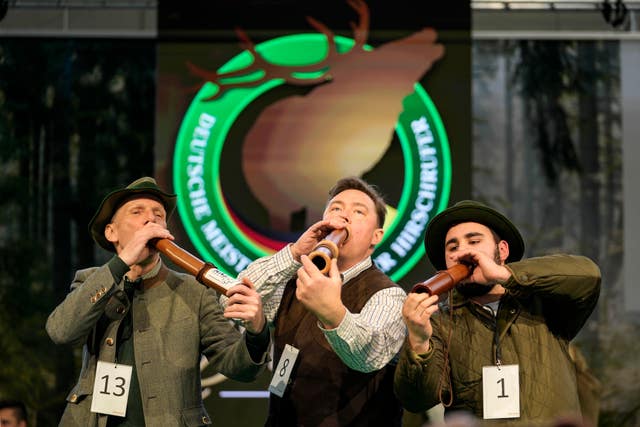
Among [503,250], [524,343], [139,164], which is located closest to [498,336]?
[524,343]

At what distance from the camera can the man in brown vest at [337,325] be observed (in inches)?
129

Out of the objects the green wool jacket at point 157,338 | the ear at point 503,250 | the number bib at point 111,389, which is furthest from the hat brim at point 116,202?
the ear at point 503,250

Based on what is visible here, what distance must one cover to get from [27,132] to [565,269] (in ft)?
14.1

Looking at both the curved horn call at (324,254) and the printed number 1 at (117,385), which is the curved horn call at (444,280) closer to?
the curved horn call at (324,254)

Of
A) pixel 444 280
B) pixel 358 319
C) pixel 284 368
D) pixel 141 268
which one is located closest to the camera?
pixel 444 280

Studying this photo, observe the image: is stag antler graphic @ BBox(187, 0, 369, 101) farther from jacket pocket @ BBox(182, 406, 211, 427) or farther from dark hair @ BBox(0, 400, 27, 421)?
jacket pocket @ BBox(182, 406, 211, 427)

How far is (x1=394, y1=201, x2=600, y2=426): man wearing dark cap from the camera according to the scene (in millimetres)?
3326

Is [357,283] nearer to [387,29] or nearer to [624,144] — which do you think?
[387,29]

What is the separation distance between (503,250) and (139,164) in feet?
11.5

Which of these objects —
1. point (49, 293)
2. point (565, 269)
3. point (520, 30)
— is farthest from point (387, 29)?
point (565, 269)

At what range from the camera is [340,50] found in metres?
6.29

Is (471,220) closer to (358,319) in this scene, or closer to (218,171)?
(358,319)

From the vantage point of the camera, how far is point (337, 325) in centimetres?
326

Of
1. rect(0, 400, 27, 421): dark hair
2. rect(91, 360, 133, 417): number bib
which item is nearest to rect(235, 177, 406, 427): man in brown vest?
rect(91, 360, 133, 417): number bib
